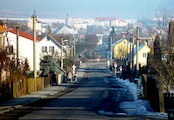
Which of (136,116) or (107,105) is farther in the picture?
(107,105)

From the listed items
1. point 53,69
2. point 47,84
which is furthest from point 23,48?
point 47,84

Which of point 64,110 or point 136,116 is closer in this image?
point 136,116

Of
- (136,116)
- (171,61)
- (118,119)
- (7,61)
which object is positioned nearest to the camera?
(118,119)

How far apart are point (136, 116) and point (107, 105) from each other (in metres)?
4.76

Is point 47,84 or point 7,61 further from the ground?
point 7,61

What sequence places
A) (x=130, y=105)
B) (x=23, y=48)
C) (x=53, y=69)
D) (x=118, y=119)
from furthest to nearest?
(x=23, y=48)
(x=53, y=69)
(x=130, y=105)
(x=118, y=119)

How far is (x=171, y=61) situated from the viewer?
25203 mm

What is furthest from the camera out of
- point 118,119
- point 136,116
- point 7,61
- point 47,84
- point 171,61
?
point 47,84

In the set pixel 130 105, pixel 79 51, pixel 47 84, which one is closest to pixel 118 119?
pixel 130 105

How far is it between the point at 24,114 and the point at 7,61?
11.3m

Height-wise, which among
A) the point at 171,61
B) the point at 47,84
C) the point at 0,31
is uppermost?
the point at 0,31

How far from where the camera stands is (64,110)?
19422mm

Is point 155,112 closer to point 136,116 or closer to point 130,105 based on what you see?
point 136,116

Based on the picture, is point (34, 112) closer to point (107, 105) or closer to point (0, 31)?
point (107, 105)
